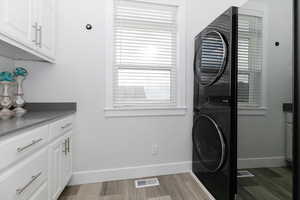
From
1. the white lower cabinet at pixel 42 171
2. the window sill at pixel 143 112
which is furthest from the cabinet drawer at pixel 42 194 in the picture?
the window sill at pixel 143 112

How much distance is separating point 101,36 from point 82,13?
0.34 m

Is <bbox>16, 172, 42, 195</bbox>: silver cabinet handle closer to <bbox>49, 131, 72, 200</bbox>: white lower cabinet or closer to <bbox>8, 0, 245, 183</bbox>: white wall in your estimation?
<bbox>49, 131, 72, 200</bbox>: white lower cabinet

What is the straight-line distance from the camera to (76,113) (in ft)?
6.33

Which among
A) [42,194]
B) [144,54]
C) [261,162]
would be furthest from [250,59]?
[42,194]

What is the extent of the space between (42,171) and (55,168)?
0.23 meters

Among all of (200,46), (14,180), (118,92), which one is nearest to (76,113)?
(118,92)

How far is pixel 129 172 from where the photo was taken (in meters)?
2.05

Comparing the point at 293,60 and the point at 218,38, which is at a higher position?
the point at 218,38

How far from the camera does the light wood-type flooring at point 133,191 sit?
167 cm

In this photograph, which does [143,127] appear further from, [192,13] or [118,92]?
[192,13]

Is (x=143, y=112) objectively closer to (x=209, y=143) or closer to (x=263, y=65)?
(x=209, y=143)

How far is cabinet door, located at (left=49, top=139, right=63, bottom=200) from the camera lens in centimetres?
132

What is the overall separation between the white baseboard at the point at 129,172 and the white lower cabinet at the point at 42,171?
25 centimetres

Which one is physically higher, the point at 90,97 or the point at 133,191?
the point at 90,97
